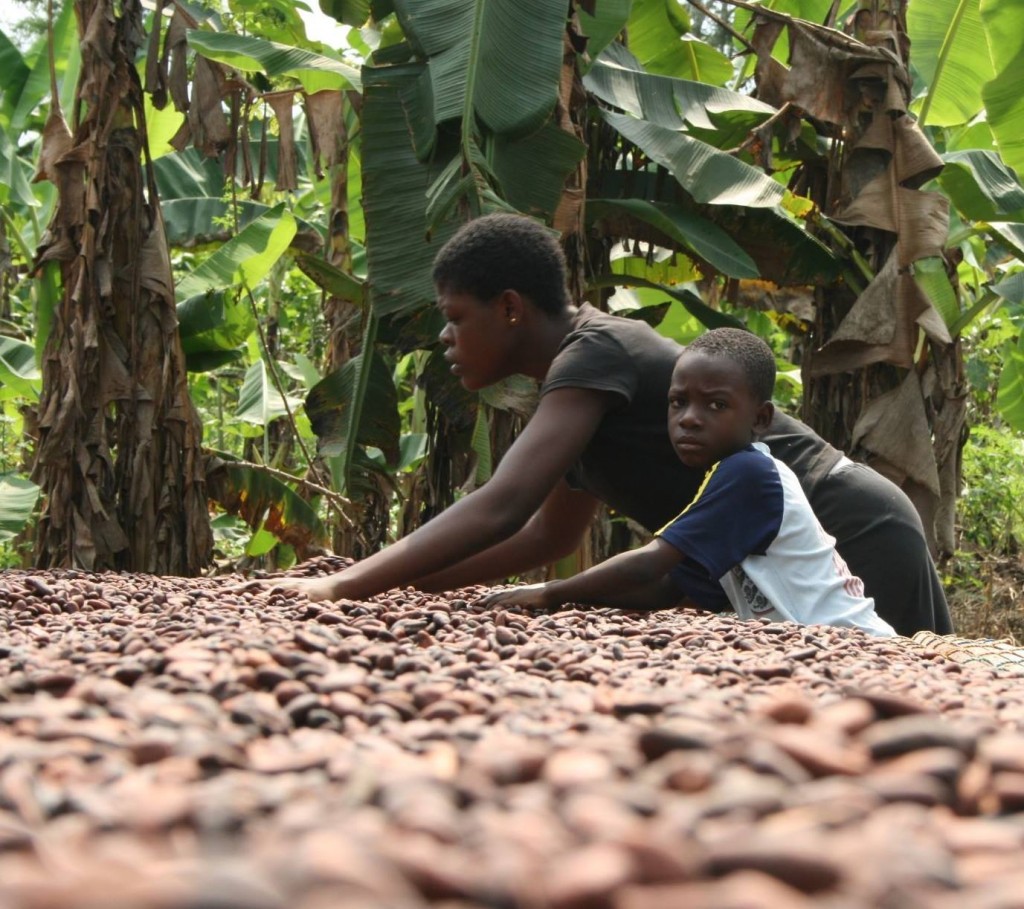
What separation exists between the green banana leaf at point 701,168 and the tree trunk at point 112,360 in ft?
6.24

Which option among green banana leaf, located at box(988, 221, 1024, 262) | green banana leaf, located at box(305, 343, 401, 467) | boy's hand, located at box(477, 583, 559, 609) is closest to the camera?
boy's hand, located at box(477, 583, 559, 609)

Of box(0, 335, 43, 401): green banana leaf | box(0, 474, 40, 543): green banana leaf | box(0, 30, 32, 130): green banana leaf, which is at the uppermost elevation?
box(0, 30, 32, 130): green banana leaf

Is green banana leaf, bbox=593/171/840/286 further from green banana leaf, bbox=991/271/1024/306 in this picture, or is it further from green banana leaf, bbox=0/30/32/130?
green banana leaf, bbox=0/30/32/130

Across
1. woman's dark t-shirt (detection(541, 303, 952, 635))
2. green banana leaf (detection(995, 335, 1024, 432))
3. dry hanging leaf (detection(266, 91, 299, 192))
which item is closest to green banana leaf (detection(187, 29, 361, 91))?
dry hanging leaf (detection(266, 91, 299, 192))

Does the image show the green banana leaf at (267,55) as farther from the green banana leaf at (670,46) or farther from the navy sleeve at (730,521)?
the navy sleeve at (730,521)

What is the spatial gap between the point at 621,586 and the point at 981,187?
368cm

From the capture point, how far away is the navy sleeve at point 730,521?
2.45 m

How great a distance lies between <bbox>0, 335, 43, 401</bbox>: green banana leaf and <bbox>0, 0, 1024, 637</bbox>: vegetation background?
0.06ft

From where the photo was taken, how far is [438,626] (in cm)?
212

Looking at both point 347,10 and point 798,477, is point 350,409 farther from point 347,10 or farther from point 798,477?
point 798,477

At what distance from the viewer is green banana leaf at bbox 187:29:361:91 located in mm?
4906

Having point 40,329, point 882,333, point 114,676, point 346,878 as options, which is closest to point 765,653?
point 114,676

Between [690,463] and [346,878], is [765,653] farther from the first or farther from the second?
[346,878]

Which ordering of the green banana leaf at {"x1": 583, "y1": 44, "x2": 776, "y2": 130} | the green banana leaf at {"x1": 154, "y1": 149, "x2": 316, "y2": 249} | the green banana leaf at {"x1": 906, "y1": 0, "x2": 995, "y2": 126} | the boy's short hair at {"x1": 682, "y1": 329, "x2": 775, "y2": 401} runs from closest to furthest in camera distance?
1. the boy's short hair at {"x1": 682, "y1": 329, "x2": 775, "y2": 401}
2. the green banana leaf at {"x1": 583, "y1": 44, "x2": 776, "y2": 130}
3. the green banana leaf at {"x1": 906, "y1": 0, "x2": 995, "y2": 126}
4. the green banana leaf at {"x1": 154, "y1": 149, "x2": 316, "y2": 249}
